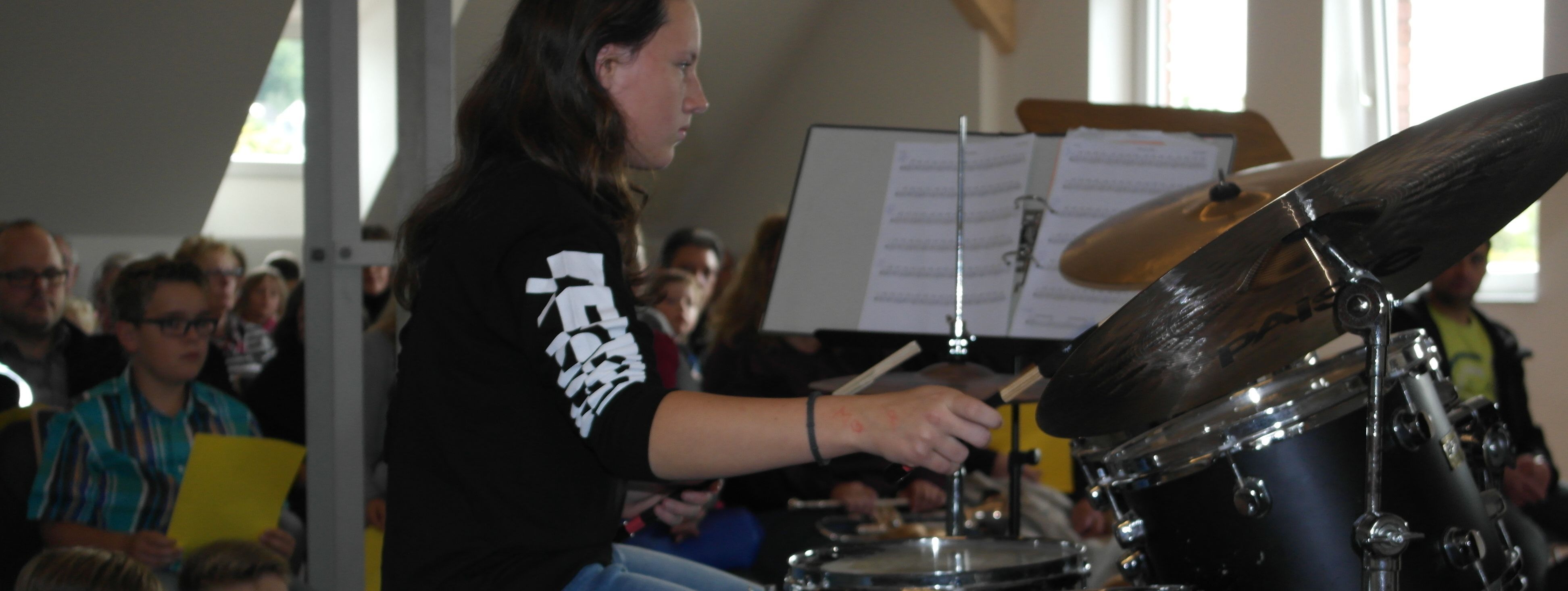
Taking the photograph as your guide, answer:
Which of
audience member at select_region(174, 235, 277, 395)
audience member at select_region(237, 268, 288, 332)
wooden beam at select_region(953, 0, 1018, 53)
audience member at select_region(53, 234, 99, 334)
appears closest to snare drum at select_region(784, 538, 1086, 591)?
audience member at select_region(53, 234, 99, 334)

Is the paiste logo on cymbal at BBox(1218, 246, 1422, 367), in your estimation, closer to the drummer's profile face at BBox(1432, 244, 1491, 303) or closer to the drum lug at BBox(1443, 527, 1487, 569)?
the drum lug at BBox(1443, 527, 1487, 569)

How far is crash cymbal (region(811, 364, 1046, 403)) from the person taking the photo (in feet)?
4.68

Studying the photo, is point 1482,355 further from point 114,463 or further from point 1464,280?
point 114,463

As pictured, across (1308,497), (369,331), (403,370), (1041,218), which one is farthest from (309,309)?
(1308,497)

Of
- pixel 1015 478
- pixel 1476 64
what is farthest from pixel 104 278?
pixel 1476 64

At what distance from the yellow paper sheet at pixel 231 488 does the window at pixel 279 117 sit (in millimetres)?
4730

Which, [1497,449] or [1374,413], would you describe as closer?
[1374,413]

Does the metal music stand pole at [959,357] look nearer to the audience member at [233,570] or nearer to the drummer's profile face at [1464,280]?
the audience member at [233,570]

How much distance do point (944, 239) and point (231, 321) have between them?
2.59 metres

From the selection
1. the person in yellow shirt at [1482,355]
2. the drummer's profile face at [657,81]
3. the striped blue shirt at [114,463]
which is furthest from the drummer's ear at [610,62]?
the person in yellow shirt at [1482,355]

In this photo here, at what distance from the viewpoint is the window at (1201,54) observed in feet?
15.1

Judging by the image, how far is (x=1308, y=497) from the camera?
1.27m

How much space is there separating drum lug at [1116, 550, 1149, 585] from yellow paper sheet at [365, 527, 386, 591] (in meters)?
1.36

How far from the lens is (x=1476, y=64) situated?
3895 millimetres
